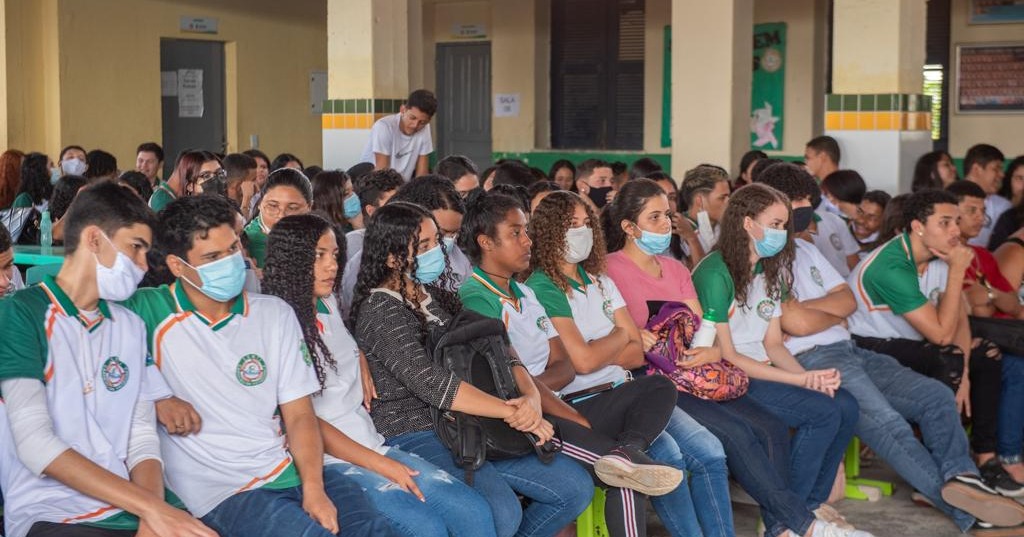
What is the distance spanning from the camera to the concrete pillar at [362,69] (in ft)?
29.2

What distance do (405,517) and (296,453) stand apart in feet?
1.05

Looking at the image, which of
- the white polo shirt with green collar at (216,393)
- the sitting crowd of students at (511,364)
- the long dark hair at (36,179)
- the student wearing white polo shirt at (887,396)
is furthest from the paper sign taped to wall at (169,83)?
the white polo shirt with green collar at (216,393)

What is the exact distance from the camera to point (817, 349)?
16.1ft

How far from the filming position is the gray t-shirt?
750 cm

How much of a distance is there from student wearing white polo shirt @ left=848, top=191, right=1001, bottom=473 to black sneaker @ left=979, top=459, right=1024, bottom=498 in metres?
0.05

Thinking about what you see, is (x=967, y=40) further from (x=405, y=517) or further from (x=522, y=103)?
(x=405, y=517)

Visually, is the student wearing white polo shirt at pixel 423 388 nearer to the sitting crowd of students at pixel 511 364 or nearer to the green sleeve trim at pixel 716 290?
the sitting crowd of students at pixel 511 364

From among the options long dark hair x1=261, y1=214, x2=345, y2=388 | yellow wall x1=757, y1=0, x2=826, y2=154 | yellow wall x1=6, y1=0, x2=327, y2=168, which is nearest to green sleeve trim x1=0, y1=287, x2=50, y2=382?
long dark hair x1=261, y1=214, x2=345, y2=388

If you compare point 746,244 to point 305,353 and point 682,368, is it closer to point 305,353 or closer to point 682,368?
point 682,368

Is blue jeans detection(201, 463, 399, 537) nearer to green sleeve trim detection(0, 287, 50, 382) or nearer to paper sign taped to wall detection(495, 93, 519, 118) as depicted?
green sleeve trim detection(0, 287, 50, 382)

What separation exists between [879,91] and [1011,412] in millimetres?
2851

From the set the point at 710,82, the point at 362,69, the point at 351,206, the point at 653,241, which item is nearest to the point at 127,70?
the point at 362,69

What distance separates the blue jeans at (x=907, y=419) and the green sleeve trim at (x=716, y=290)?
50 centimetres

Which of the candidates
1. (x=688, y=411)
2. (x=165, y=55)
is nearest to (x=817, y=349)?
(x=688, y=411)
